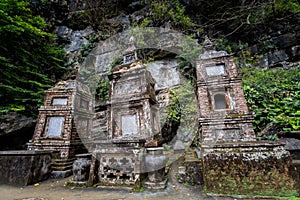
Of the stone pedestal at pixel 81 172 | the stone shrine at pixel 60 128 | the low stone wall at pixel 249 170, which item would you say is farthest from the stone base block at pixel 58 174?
the low stone wall at pixel 249 170

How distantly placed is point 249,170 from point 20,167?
7427 millimetres

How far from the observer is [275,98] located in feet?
27.6

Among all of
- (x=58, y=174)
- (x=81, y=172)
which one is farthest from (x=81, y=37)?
(x=81, y=172)

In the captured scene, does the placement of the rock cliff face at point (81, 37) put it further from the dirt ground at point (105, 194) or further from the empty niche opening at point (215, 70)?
the dirt ground at point (105, 194)

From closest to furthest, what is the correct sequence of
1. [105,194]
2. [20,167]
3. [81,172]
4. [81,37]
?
[105,194]
[81,172]
[20,167]
[81,37]

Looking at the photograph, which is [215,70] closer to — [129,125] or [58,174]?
[129,125]

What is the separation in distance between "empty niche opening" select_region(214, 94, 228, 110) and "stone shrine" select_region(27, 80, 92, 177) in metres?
7.80

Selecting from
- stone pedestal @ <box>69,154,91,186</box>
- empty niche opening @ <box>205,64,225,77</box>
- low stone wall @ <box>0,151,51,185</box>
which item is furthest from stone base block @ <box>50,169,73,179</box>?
empty niche opening @ <box>205,64,225,77</box>

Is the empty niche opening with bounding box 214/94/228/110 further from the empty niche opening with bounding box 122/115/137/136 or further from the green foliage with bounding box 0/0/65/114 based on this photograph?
the green foliage with bounding box 0/0/65/114

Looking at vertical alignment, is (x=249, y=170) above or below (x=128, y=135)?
below

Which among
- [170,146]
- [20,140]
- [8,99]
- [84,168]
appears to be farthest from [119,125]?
[20,140]

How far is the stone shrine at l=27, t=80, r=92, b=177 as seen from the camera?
728cm

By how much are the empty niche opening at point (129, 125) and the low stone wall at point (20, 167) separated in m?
3.52

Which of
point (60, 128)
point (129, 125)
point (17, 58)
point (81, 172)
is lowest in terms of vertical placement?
point (81, 172)
